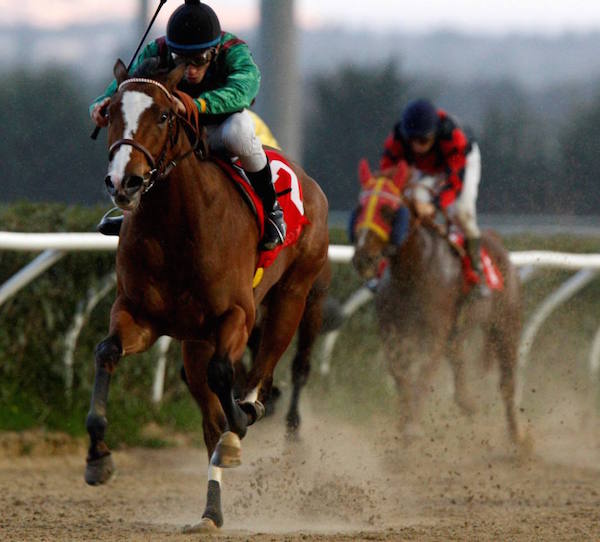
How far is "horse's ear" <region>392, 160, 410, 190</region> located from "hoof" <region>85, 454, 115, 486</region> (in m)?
3.33

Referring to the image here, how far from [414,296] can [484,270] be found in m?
0.51

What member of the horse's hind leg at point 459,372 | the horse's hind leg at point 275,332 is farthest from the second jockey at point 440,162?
the horse's hind leg at point 275,332

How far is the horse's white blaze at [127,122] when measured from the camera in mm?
3479

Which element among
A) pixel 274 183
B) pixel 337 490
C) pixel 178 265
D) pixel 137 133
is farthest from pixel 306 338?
pixel 137 133

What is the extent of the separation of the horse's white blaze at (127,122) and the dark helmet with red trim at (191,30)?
528mm

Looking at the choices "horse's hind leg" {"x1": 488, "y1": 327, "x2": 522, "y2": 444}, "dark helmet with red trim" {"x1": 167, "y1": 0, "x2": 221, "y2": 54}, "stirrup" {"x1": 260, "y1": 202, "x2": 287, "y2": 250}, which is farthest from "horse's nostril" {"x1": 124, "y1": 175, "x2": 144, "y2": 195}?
"horse's hind leg" {"x1": 488, "y1": 327, "x2": 522, "y2": 444}

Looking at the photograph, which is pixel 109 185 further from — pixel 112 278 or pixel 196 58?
pixel 112 278

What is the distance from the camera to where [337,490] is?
16.8 feet

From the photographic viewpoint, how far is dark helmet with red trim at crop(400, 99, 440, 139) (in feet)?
22.3

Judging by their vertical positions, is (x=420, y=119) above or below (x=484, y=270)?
above

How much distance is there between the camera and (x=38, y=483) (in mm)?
5125

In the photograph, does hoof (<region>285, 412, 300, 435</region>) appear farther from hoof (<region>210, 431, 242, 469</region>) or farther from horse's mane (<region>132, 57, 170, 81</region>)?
horse's mane (<region>132, 57, 170, 81</region>)

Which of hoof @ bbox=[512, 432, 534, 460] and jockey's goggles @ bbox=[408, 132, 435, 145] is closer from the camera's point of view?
hoof @ bbox=[512, 432, 534, 460]

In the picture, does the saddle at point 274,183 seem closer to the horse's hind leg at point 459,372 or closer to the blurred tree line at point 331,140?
the horse's hind leg at point 459,372
